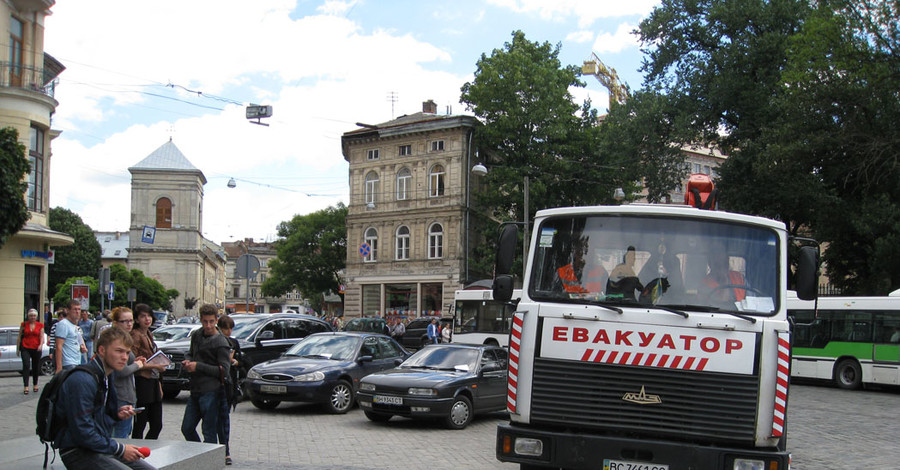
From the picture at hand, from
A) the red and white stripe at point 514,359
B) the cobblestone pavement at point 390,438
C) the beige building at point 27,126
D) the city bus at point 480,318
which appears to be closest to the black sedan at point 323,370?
the cobblestone pavement at point 390,438

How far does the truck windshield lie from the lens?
22.6ft

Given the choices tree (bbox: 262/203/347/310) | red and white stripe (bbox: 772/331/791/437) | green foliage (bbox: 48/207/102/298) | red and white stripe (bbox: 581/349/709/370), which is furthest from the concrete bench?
green foliage (bbox: 48/207/102/298)

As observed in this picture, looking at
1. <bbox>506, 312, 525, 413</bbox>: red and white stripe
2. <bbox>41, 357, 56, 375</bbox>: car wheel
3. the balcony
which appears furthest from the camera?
the balcony

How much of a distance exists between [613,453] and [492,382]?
822 cm

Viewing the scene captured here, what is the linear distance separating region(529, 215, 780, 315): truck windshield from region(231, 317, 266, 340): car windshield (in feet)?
40.1

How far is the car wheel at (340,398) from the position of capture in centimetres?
1509

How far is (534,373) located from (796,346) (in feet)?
70.7

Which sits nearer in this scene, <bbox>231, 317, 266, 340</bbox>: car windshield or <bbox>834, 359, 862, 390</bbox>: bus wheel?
<bbox>231, 317, 266, 340</bbox>: car windshield

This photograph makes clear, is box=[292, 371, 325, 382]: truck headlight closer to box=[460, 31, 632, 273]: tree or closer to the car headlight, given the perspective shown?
the car headlight

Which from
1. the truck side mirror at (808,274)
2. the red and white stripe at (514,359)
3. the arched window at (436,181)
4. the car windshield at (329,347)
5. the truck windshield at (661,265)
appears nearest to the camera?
the truck windshield at (661,265)

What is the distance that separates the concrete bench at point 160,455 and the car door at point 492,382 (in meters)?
6.94

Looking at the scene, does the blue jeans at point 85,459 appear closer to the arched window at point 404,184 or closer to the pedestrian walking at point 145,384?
the pedestrian walking at point 145,384

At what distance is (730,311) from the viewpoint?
6785 mm

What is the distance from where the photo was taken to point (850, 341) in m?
23.9
